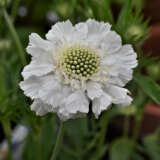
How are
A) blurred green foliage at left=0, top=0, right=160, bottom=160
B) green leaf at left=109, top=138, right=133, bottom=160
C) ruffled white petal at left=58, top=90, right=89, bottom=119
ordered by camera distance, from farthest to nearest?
green leaf at left=109, top=138, right=133, bottom=160 → blurred green foliage at left=0, top=0, right=160, bottom=160 → ruffled white petal at left=58, top=90, right=89, bottom=119

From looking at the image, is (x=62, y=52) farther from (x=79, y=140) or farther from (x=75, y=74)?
(x=79, y=140)

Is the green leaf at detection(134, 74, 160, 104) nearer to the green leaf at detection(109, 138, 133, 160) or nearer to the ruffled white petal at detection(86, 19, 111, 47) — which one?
the ruffled white petal at detection(86, 19, 111, 47)

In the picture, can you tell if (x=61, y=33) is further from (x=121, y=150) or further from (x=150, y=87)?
(x=121, y=150)

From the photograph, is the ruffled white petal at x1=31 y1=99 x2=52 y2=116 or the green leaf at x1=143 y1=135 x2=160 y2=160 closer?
the ruffled white petal at x1=31 y1=99 x2=52 y2=116

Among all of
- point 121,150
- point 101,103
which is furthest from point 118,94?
point 121,150

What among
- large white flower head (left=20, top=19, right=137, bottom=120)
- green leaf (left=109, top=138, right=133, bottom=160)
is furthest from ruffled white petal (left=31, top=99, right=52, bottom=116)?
green leaf (left=109, top=138, right=133, bottom=160)

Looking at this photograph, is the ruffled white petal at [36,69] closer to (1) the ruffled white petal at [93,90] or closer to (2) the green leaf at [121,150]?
(1) the ruffled white petal at [93,90]

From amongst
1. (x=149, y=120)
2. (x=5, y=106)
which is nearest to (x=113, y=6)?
(x=149, y=120)
